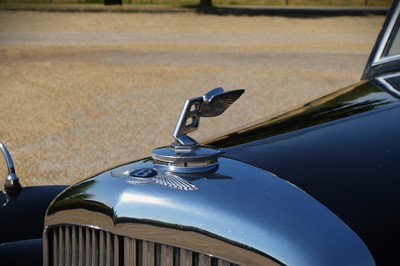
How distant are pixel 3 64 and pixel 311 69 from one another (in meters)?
5.10

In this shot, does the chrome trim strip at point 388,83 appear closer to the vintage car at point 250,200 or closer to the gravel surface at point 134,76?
the vintage car at point 250,200

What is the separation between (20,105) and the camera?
984 centimetres

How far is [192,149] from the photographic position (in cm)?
196

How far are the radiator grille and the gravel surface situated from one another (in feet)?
6.17

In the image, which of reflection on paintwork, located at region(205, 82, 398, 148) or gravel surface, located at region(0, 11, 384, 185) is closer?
reflection on paintwork, located at region(205, 82, 398, 148)

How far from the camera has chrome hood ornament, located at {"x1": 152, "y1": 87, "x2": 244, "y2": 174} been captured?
192 centimetres

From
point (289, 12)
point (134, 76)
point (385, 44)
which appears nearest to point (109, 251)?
point (385, 44)

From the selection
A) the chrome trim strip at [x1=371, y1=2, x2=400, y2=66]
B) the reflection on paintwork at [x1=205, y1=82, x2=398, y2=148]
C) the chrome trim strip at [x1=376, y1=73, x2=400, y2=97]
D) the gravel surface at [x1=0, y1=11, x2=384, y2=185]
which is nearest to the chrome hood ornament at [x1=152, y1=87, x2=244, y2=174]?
the reflection on paintwork at [x1=205, y1=82, x2=398, y2=148]

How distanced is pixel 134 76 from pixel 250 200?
34.8 feet

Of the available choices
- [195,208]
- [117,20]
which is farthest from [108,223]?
[117,20]

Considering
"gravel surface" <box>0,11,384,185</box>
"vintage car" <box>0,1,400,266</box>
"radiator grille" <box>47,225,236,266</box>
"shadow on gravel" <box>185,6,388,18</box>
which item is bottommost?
"shadow on gravel" <box>185,6,388,18</box>

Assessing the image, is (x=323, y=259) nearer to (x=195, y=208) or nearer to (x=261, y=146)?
Answer: (x=195, y=208)

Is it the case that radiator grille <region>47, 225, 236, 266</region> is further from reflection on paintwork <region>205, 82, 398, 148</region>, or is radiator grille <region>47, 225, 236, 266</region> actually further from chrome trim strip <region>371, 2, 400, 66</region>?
chrome trim strip <region>371, 2, 400, 66</region>

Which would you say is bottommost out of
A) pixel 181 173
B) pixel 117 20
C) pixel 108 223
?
pixel 117 20
